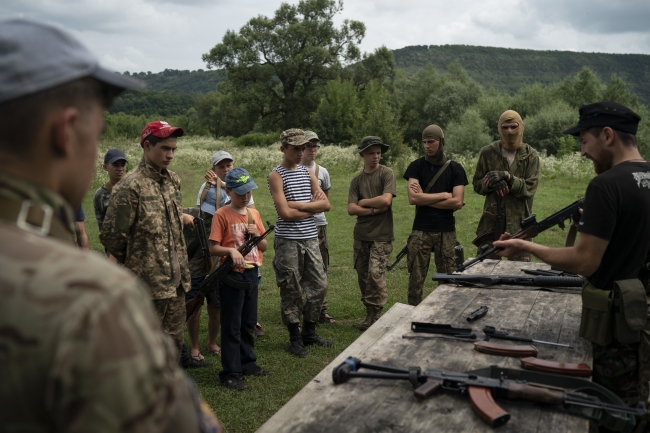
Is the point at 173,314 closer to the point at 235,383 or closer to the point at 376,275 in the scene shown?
the point at 235,383

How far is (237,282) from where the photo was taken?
532cm

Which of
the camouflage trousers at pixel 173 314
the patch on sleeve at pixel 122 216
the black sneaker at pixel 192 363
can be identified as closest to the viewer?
the patch on sleeve at pixel 122 216

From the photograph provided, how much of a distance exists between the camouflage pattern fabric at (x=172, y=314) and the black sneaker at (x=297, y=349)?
5.50ft

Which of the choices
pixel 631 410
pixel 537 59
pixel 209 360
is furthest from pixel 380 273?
pixel 537 59

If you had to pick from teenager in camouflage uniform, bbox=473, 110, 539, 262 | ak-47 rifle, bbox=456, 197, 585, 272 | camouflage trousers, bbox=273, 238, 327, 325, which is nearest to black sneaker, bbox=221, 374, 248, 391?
camouflage trousers, bbox=273, 238, 327, 325

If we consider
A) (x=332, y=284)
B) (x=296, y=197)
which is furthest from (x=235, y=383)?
(x=332, y=284)

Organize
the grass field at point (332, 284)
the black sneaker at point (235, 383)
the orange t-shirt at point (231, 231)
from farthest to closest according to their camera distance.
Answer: the orange t-shirt at point (231, 231), the black sneaker at point (235, 383), the grass field at point (332, 284)

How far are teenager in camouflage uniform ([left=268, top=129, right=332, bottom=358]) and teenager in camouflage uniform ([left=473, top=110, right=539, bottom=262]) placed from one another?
2.09m

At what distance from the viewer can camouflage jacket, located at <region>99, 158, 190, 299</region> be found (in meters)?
4.46

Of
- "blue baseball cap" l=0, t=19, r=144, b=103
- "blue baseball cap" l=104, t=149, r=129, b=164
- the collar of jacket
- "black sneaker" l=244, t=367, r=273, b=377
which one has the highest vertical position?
"blue baseball cap" l=0, t=19, r=144, b=103

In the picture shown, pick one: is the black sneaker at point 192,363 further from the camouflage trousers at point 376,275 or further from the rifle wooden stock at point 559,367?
the rifle wooden stock at point 559,367

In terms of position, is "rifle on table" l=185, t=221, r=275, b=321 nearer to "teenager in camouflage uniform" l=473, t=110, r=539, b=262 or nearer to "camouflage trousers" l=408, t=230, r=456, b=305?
"camouflage trousers" l=408, t=230, r=456, b=305

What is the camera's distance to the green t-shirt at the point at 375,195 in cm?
693

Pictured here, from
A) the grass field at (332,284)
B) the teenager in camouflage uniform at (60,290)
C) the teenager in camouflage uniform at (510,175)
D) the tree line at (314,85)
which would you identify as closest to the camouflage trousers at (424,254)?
the teenager in camouflage uniform at (510,175)
